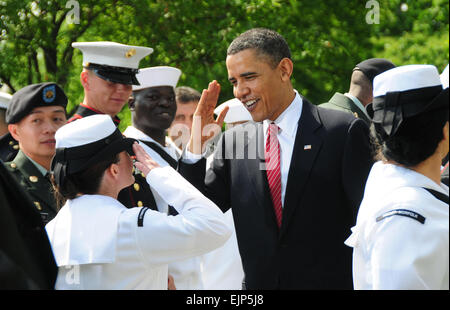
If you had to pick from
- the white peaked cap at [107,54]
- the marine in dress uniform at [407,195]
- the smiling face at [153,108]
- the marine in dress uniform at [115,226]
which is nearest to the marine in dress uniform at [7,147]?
the white peaked cap at [107,54]

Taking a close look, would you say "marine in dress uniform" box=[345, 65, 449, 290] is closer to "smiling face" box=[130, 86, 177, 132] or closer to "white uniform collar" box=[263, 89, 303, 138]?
"white uniform collar" box=[263, 89, 303, 138]

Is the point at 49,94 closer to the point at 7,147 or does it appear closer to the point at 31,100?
the point at 31,100

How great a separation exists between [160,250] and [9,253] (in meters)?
0.82

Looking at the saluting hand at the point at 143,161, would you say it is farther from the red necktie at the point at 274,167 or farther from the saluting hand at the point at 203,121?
the red necktie at the point at 274,167

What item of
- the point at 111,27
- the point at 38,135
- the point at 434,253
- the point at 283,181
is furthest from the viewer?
the point at 111,27

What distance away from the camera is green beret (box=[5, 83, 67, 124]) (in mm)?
4578

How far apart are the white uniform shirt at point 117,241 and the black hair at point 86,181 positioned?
54 mm

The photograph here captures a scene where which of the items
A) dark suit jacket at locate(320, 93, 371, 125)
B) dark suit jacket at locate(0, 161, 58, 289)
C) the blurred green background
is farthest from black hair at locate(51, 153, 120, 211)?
the blurred green background

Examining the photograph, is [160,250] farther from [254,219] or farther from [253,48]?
[253,48]

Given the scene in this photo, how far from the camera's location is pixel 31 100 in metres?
4.59

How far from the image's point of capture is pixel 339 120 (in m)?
3.98

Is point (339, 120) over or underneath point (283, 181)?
over

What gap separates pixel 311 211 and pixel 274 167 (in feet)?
1.13
